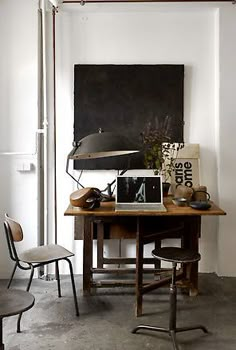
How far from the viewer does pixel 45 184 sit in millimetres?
4602

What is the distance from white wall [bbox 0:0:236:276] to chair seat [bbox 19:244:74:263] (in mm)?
884

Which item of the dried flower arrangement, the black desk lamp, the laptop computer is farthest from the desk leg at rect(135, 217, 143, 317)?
the dried flower arrangement

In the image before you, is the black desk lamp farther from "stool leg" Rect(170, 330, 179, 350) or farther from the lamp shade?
"stool leg" Rect(170, 330, 179, 350)

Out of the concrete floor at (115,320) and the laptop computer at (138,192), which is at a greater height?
the laptop computer at (138,192)

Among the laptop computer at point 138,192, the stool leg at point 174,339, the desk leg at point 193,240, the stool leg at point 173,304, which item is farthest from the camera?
the desk leg at point 193,240

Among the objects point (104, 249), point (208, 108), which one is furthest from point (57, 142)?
point (208, 108)

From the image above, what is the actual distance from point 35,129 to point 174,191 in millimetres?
1509

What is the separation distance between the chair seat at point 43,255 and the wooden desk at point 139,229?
34 cm

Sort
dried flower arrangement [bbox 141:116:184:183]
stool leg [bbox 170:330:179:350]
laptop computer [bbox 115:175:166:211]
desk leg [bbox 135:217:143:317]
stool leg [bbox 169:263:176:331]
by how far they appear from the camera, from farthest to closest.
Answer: dried flower arrangement [bbox 141:116:184:183] < laptop computer [bbox 115:175:166:211] < desk leg [bbox 135:217:143:317] < stool leg [bbox 169:263:176:331] < stool leg [bbox 170:330:179:350]

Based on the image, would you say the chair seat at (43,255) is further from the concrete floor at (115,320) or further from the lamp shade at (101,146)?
the lamp shade at (101,146)

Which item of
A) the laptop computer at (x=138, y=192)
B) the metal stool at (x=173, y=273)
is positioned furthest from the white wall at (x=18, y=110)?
the metal stool at (x=173, y=273)

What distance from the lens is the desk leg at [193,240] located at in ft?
13.2

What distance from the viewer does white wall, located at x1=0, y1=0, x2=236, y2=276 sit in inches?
176

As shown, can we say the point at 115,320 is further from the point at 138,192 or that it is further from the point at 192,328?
the point at 138,192
